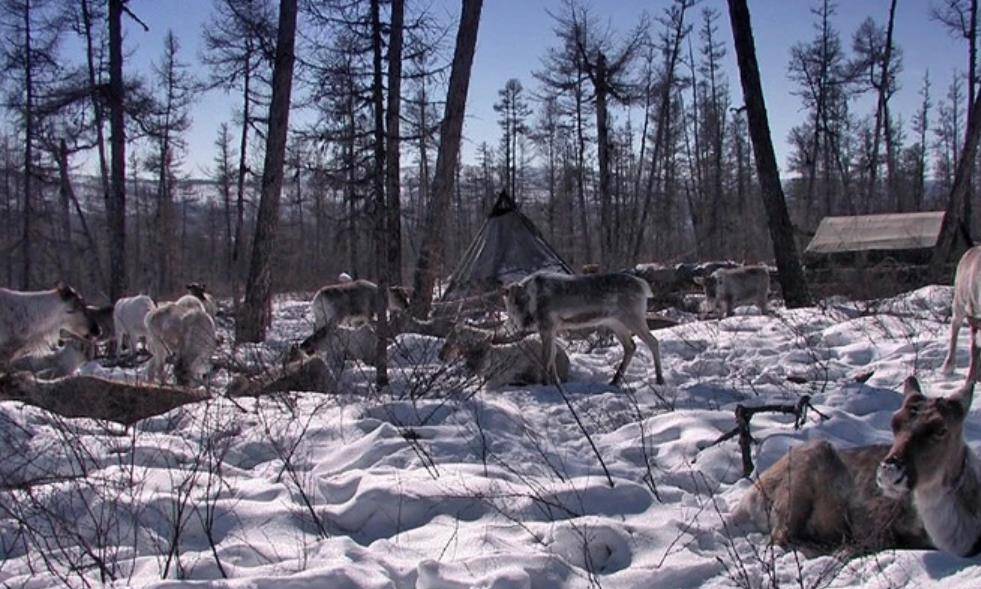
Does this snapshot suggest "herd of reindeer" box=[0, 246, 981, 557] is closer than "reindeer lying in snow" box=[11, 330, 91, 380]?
Yes

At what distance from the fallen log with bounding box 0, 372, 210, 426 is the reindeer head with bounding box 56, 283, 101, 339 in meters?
3.72

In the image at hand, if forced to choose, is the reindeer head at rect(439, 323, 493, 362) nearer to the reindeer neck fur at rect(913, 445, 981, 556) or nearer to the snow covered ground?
the snow covered ground

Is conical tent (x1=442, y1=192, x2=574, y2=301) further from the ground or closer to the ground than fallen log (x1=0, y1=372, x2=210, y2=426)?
further from the ground

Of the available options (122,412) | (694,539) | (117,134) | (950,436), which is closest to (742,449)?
(694,539)

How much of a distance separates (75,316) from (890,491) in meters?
11.4

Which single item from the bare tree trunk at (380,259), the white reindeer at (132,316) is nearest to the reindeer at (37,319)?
the white reindeer at (132,316)

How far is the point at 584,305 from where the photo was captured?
9047mm

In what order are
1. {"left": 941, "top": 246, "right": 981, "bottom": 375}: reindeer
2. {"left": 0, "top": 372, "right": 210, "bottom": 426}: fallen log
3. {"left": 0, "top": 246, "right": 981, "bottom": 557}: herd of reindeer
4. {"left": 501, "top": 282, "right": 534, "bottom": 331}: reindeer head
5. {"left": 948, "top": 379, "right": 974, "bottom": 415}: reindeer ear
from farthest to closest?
{"left": 501, "top": 282, "right": 534, "bottom": 331}: reindeer head → {"left": 0, "top": 372, "right": 210, "bottom": 426}: fallen log → {"left": 941, "top": 246, "right": 981, "bottom": 375}: reindeer → {"left": 948, "top": 379, "right": 974, "bottom": 415}: reindeer ear → {"left": 0, "top": 246, "right": 981, "bottom": 557}: herd of reindeer

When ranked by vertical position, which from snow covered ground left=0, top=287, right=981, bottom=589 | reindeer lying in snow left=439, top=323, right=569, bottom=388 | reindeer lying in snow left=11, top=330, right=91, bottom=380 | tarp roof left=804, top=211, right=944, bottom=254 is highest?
tarp roof left=804, top=211, right=944, bottom=254

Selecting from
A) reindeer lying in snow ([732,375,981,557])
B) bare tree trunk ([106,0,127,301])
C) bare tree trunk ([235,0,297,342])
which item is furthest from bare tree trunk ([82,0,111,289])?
reindeer lying in snow ([732,375,981,557])

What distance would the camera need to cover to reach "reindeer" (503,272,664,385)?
901 centimetres

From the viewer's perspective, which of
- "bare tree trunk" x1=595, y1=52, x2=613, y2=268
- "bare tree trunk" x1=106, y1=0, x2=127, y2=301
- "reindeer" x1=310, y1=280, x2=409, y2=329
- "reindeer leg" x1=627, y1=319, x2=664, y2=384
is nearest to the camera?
"reindeer leg" x1=627, y1=319, x2=664, y2=384

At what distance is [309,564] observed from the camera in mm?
3381

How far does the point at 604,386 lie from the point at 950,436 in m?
4.79
